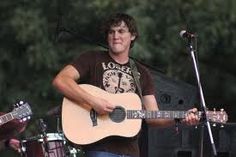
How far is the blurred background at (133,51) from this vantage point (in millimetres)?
9641

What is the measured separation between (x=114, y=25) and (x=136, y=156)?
2.86ft

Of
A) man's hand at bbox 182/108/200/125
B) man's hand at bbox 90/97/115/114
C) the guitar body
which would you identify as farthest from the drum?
man's hand at bbox 182/108/200/125

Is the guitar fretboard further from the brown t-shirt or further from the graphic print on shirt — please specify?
the graphic print on shirt

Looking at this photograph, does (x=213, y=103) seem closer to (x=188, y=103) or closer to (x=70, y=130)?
(x=188, y=103)

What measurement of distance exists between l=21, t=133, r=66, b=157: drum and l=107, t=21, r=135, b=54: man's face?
3.58 ft

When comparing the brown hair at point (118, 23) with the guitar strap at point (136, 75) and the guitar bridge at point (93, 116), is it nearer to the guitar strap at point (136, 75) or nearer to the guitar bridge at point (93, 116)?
the guitar strap at point (136, 75)

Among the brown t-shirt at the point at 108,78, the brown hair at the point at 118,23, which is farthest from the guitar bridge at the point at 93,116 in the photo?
the brown hair at the point at 118,23

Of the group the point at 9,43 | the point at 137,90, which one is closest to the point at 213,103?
the point at 9,43

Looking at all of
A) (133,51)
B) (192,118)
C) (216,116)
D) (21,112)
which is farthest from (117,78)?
(133,51)

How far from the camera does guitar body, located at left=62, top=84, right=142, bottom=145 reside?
4.96m

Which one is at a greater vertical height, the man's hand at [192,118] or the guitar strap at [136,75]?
the guitar strap at [136,75]

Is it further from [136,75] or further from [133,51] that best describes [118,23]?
[133,51]

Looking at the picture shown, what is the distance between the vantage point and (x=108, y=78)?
16.3 feet

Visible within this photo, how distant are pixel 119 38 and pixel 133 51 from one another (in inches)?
166
